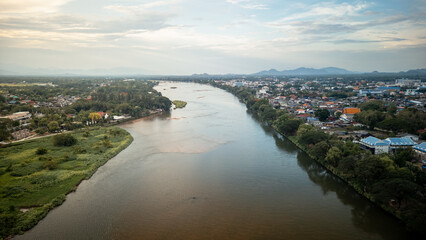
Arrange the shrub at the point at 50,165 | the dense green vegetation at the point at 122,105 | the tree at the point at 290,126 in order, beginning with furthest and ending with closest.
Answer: the dense green vegetation at the point at 122,105, the tree at the point at 290,126, the shrub at the point at 50,165

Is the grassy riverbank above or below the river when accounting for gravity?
above

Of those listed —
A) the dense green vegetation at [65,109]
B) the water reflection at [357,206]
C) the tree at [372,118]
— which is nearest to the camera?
the water reflection at [357,206]

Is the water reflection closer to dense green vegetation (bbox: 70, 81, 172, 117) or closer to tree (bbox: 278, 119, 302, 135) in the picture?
tree (bbox: 278, 119, 302, 135)

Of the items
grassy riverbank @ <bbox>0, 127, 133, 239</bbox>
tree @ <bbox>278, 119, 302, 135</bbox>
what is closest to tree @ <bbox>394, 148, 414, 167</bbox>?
tree @ <bbox>278, 119, 302, 135</bbox>

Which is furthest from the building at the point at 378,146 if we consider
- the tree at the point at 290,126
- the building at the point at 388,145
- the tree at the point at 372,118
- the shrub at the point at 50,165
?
the shrub at the point at 50,165

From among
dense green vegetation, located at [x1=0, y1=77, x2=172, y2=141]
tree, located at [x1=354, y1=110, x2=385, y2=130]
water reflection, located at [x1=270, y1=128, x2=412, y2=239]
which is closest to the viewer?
water reflection, located at [x1=270, y1=128, x2=412, y2=239]

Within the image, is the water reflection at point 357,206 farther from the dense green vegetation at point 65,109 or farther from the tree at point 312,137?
the dense green vegetation at point 65,109
